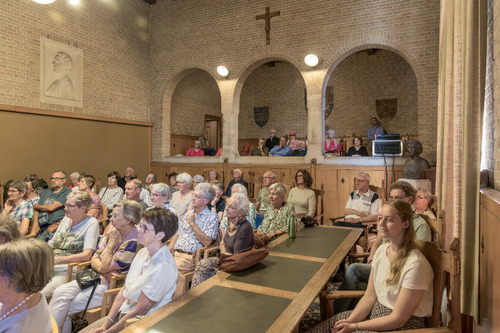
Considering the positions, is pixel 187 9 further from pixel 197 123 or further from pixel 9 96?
pixel 9 96

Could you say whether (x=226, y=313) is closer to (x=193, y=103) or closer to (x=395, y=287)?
(x=395, y=287)

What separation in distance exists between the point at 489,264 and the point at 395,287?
488 mm

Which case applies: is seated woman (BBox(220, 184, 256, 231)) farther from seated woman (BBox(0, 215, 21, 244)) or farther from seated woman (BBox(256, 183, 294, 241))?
seated woman (BBox(0, 215, 21, 244))

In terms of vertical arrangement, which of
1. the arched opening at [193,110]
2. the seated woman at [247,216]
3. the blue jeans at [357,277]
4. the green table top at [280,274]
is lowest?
the blue jeans at [357,277]

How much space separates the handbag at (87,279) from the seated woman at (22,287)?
3.84 feet

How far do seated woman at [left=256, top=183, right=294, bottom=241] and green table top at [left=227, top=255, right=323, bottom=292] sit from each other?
1006 mm

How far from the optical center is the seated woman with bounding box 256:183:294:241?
12.6 ft

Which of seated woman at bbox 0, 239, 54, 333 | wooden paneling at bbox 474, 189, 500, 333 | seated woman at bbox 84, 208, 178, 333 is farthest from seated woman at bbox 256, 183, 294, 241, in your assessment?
seated woman at bbox 0, 239, 54, 333

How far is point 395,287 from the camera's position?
199 cm

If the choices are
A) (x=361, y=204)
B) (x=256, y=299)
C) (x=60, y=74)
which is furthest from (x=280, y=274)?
(x=60, y=74)

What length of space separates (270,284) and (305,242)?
3.93 feet

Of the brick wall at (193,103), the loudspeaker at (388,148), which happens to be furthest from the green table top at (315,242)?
the brick wall at (193,103)

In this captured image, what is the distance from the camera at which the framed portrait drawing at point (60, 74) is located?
25.2 ft

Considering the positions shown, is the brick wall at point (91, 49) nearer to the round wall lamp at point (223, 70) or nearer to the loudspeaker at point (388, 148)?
the round wall lamp at point (223, 70)
